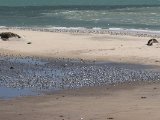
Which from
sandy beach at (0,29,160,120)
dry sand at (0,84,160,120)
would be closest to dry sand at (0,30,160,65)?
sandy beach at (0,29,160,120)

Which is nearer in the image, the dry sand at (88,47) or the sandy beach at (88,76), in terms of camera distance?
the sandy beach at (88,76)

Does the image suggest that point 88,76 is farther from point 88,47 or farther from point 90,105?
point 88,47

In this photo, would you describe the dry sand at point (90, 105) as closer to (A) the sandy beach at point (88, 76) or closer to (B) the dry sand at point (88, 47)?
(A) the sandy beach at point (88, 76)

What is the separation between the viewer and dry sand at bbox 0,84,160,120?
577 inches

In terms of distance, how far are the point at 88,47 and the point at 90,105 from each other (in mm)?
15652

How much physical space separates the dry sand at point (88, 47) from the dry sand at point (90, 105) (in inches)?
301

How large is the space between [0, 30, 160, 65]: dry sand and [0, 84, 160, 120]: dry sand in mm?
7658

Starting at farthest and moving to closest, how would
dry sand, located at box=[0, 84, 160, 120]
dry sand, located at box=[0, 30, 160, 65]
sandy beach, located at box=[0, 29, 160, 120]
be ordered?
dry sand, located at box=[0, 30, 160, 65] < sandy beach, located at box=[0, 29, 160, 120] < dry sand, located at box=[0, 84, 160, 120]

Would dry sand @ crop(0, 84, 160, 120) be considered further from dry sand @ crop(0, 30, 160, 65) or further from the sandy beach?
dry sand @ crop(0, 30, 160, 65)

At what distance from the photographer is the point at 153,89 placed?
61.5 feet

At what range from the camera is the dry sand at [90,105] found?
1466 centimetres

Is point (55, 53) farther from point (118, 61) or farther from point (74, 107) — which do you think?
point (74, 107)

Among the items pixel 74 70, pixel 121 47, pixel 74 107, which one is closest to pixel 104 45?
pixel 121 47

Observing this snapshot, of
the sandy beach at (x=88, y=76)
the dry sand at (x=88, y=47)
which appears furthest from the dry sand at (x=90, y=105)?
the dry sand at (x=88, y=47)
